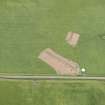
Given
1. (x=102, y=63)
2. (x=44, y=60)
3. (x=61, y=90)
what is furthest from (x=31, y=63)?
(x=102, y=63)

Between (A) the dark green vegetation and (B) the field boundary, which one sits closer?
(A) the dark green vegetation

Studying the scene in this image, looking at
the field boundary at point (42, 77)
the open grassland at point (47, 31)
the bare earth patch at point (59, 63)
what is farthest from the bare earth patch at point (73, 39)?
the field boundary at point (42, 77)

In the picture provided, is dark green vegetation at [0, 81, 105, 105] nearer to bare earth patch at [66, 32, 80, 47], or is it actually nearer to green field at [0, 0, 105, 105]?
green field at [0, 0, 105, 105]

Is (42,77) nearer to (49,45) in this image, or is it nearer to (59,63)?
(59,63)

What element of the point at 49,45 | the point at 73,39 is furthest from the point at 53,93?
the point at 73,39

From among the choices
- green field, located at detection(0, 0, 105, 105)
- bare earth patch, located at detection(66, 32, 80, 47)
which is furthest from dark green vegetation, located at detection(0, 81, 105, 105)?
bare earth patch, located at detection(66, 32, 80, 47)
